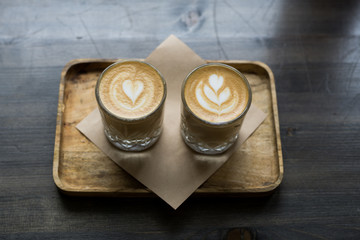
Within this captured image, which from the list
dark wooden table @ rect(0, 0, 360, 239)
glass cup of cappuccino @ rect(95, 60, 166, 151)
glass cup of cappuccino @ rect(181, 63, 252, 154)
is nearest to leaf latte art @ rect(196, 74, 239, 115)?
glass cup of cappuccino @ rect(181, 63, 252, 154)

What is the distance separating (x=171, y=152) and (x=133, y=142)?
4.3 inches

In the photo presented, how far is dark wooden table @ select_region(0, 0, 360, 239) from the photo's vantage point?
93 cm

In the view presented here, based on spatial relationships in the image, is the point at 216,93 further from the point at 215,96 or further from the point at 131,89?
the point at 131,89

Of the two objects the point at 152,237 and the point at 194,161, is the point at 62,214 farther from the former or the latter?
the point at 194,161

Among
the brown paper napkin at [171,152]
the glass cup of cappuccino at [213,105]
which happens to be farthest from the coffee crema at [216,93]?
the brown paper napkin at [171,152]

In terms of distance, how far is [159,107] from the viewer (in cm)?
87

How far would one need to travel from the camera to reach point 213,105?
917 millimetres

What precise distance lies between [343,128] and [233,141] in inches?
14.0

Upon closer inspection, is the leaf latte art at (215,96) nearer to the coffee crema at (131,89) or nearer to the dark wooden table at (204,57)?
the coffee crema at (131,89)

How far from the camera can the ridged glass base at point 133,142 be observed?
0.95 meters

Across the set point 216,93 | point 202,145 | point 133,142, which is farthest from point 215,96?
point 133,142

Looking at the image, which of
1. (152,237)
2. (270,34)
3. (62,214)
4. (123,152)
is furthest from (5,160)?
(270,34)

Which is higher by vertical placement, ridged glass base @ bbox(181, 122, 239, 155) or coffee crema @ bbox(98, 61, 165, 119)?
coffee crema @ bbox(98, 61, 165, 119)

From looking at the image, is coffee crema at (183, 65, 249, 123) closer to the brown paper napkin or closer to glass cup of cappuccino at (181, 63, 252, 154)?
glass cup of cappuccino at (181, 63, 252, 154)
